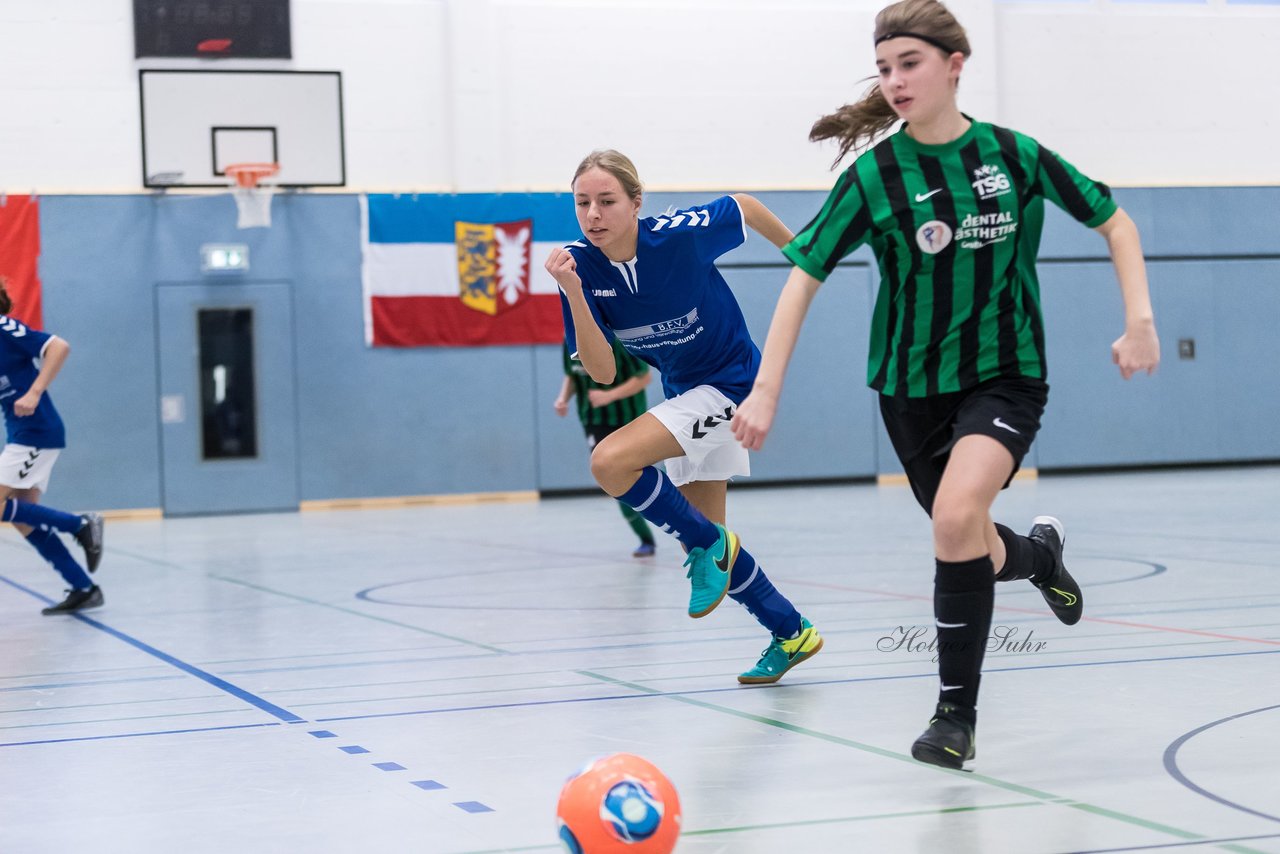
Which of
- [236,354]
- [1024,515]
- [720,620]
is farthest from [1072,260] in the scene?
[720,620]

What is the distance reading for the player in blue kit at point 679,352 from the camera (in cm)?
456

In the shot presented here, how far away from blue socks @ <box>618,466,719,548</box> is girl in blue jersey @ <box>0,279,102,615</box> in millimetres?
4034

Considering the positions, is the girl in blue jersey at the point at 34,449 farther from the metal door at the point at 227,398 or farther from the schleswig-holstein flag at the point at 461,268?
the schleswig-holstein flag at the point at 461,268

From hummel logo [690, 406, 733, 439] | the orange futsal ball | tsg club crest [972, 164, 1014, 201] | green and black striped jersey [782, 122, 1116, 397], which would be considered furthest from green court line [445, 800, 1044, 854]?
hummel logo [690, 406, 733, 439]

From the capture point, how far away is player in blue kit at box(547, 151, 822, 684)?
4562mm

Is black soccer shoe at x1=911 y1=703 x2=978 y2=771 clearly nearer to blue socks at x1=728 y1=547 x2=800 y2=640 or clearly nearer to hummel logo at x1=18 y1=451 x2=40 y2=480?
blue socks at x1=728 y1=547 x2=800 y2=640

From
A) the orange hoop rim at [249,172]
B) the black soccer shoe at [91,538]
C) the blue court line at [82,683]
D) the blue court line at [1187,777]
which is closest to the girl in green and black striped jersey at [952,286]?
the blue court line at [1187,777]

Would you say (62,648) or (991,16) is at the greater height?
(991,16)

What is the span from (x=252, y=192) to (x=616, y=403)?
25.9ft

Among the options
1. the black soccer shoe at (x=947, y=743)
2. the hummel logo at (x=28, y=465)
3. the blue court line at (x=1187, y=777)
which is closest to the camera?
the blue court line at (x=1187, y=777)

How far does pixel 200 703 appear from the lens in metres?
4.77

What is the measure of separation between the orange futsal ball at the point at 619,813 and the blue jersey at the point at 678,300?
213 cm

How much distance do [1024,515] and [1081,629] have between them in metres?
6.24

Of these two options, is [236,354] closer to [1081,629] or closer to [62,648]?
[62,648]
